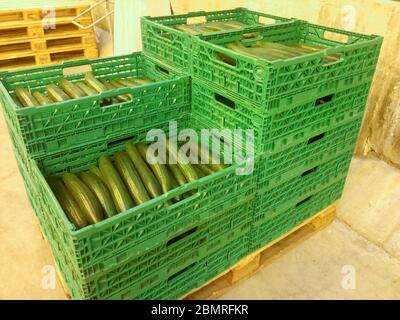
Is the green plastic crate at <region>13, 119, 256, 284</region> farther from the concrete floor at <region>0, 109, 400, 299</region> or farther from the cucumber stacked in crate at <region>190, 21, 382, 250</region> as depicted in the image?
the concrete floor at <region>0, 109, 400, 299</region>

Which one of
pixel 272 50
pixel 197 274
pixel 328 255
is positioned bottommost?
pixel 328 255

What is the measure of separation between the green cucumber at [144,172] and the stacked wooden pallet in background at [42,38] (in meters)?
5.52

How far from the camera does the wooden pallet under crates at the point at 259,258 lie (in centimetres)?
283

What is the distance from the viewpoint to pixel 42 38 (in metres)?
7.14

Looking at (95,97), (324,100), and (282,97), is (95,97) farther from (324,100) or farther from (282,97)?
(324,100)

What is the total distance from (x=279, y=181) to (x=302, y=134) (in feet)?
1.27

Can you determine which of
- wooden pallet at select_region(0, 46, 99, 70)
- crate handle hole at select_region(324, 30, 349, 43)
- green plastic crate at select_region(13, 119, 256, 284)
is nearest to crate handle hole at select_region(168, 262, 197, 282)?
green plastic crate at select_region(13, 119, 256, 284)

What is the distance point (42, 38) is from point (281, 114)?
20.8 feet

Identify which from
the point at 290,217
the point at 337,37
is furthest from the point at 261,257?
the point at 337,37

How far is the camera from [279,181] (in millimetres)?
2732

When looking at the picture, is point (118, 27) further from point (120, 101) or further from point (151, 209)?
point (151, 209)

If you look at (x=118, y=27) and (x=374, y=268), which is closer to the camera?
(x=374, y=268)

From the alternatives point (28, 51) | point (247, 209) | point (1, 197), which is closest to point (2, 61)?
point (28, 51)

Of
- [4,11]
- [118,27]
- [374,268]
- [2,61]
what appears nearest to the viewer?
[374,268]
